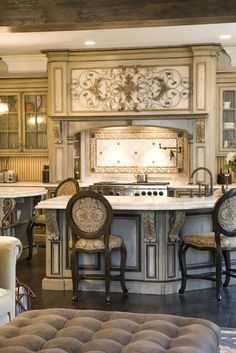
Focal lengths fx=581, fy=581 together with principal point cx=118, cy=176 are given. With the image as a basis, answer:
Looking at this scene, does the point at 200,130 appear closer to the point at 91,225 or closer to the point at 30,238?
the point at 30,238

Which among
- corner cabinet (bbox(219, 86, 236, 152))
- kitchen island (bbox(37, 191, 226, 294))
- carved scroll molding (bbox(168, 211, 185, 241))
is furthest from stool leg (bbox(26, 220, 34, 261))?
corner cabinet (bbox(219, 86, 236, 152))

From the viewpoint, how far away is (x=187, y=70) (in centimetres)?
819

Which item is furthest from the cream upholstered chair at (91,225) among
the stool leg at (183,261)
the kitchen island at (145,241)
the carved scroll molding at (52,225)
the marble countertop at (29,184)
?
the marble countertop at (29,184)

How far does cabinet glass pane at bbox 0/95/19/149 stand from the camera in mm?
9141

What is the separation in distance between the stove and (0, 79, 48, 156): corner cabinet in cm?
133

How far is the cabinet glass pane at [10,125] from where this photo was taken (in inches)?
360

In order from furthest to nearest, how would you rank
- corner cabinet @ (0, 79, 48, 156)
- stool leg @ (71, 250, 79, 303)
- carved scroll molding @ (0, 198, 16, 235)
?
corner cabinet @ (0, 79, 48, 156) → carved scroll molding @ (0, 198, 16, 235) → stool leg @ (71, 250, 79, 303)

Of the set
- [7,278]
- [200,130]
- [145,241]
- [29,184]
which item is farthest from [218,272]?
[29,184]

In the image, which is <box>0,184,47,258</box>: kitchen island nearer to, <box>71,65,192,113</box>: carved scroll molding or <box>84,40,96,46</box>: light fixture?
<box>71,65,192,113</box>: carved scroll molding

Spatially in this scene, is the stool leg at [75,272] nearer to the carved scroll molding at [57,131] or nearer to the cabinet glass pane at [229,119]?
the carved scroll molding at [57,131]

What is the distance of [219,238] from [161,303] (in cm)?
82

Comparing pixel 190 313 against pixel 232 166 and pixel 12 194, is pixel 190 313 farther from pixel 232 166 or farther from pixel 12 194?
pixel 12 194

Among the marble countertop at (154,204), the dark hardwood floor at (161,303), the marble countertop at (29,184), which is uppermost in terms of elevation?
the marble countertop at (29,184)

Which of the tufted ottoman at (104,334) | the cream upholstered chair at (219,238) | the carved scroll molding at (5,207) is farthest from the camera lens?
the carved scroll molding at (5,207)
